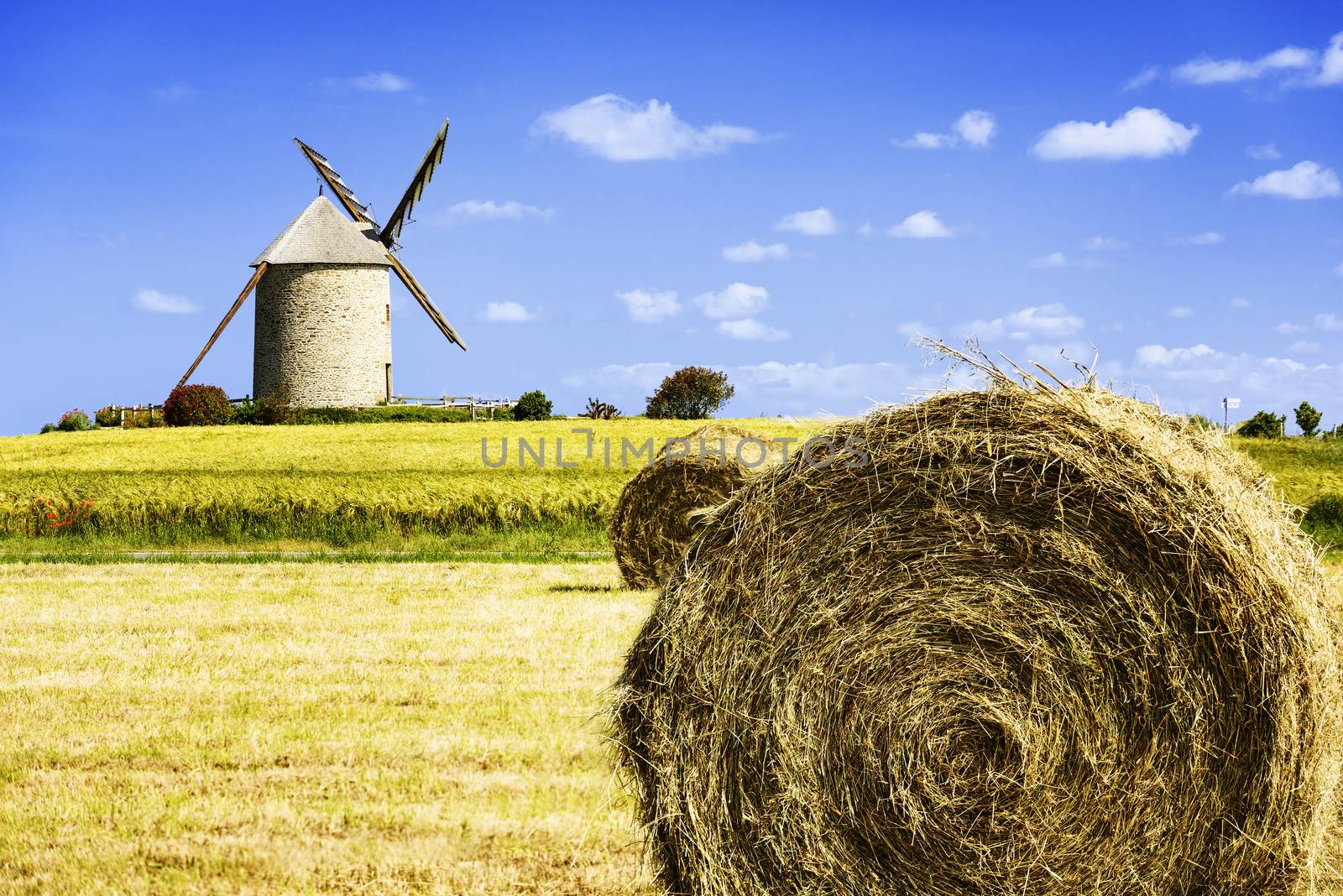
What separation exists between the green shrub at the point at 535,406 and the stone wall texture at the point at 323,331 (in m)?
5.92

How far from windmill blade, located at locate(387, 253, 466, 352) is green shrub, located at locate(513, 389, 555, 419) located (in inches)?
206

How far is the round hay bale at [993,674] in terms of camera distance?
4121mm

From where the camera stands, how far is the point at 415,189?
50344 millimetres

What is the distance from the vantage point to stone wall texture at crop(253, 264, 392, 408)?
46.6 metres

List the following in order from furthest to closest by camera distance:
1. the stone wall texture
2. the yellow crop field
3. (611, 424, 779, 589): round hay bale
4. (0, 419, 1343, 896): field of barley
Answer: the stone wall texture, the yellow crop field, (611, 424, 779, 589): round hay bale, (0, 419, 1343, 896): field of barley

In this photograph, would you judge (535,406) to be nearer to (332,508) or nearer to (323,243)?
(323,243)

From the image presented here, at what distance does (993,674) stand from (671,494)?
Result: 918 cm

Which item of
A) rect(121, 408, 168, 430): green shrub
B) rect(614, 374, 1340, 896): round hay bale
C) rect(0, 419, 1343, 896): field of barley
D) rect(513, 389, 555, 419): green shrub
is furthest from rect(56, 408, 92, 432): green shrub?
rect(614, 374, 1340, 896): round hay bale

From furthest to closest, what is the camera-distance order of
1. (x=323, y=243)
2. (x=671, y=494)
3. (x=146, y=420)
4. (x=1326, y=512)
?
(x=146, y=420) → (x=323, y=243) → (x=1326, y=512) → (x=671, y=494)

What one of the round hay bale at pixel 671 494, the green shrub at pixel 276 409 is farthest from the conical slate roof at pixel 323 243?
the round hay bale at pixel 671 494

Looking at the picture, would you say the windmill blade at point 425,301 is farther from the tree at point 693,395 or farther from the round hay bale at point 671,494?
the round hay bale at point 671,494

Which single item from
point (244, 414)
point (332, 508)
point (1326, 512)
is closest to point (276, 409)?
point (244, 414)

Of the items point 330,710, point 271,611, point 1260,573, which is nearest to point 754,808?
point 1260,573

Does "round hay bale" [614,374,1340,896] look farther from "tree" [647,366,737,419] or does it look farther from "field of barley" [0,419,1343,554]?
"tree" [647,366,737,419]
